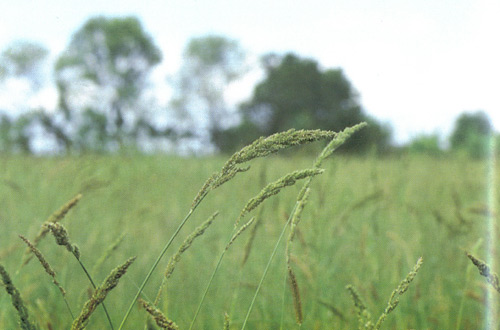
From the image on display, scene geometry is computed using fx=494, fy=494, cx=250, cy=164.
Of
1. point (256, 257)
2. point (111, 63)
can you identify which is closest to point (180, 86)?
point (111, 63)

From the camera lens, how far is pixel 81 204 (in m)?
3.13

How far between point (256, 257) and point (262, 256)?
Answer: 0.05 m

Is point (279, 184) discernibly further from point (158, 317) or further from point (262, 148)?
point (158, 317)

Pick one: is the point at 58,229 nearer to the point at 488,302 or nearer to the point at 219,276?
the point at 488,302

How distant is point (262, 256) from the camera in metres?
2.37

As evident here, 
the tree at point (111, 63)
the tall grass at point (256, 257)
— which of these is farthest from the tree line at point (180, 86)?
the tall grass at point (256, 257)

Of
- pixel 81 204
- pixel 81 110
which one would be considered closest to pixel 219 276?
pixel 81 204

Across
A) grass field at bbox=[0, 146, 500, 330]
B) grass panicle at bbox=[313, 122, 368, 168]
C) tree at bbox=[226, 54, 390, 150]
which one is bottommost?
grass field at bbox=[0, 146, 500, 330]

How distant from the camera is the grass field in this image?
1.73m

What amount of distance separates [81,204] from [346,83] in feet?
101

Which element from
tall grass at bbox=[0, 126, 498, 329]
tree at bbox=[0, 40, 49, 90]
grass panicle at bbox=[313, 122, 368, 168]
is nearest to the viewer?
grass panicle at bbox=[313, 122, 368, 168]

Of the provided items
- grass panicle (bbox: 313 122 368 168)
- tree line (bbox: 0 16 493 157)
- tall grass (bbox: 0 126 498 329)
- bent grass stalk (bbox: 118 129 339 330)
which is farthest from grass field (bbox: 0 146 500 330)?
tree line (bbox: 0 16 493 157)

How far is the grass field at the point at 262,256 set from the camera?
173 centimetres

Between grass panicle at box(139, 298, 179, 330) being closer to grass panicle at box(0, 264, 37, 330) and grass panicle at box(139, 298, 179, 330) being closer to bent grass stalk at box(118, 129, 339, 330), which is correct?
bent grass stalk at box(118, 129, 339, 330)
